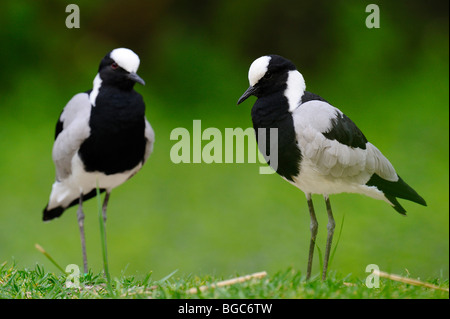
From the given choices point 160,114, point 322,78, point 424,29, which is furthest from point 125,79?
point 424,29

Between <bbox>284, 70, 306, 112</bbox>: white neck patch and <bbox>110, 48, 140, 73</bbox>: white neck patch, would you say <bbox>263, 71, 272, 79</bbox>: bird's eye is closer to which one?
<bbox>284, 70, 306, 112</bbox>: white neck patch

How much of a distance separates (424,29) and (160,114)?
104 inches

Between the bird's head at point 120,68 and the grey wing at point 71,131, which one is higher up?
the bird's head at point 120,68

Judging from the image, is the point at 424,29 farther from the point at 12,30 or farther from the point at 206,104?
the point at 12,30

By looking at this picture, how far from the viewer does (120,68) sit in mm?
2803

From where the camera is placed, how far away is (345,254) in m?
4.96

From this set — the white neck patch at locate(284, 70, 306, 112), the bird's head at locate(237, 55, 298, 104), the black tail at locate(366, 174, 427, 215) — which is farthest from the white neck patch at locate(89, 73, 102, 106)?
the black tail at locate(366, 174, 427, 215)

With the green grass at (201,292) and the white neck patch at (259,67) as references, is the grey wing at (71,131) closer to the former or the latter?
the green grass at (201,292)

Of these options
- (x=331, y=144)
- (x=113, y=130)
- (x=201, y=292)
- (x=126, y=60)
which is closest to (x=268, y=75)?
(x=331, y=144)

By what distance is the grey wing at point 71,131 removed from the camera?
2.88 metres

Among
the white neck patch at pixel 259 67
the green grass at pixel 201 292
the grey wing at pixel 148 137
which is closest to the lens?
→ the green grass at pixel 201 292

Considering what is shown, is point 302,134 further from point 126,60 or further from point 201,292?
point 126,60

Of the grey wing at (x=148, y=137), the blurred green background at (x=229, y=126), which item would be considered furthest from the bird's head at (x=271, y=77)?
the blurred green background at (x=229, y=126)
